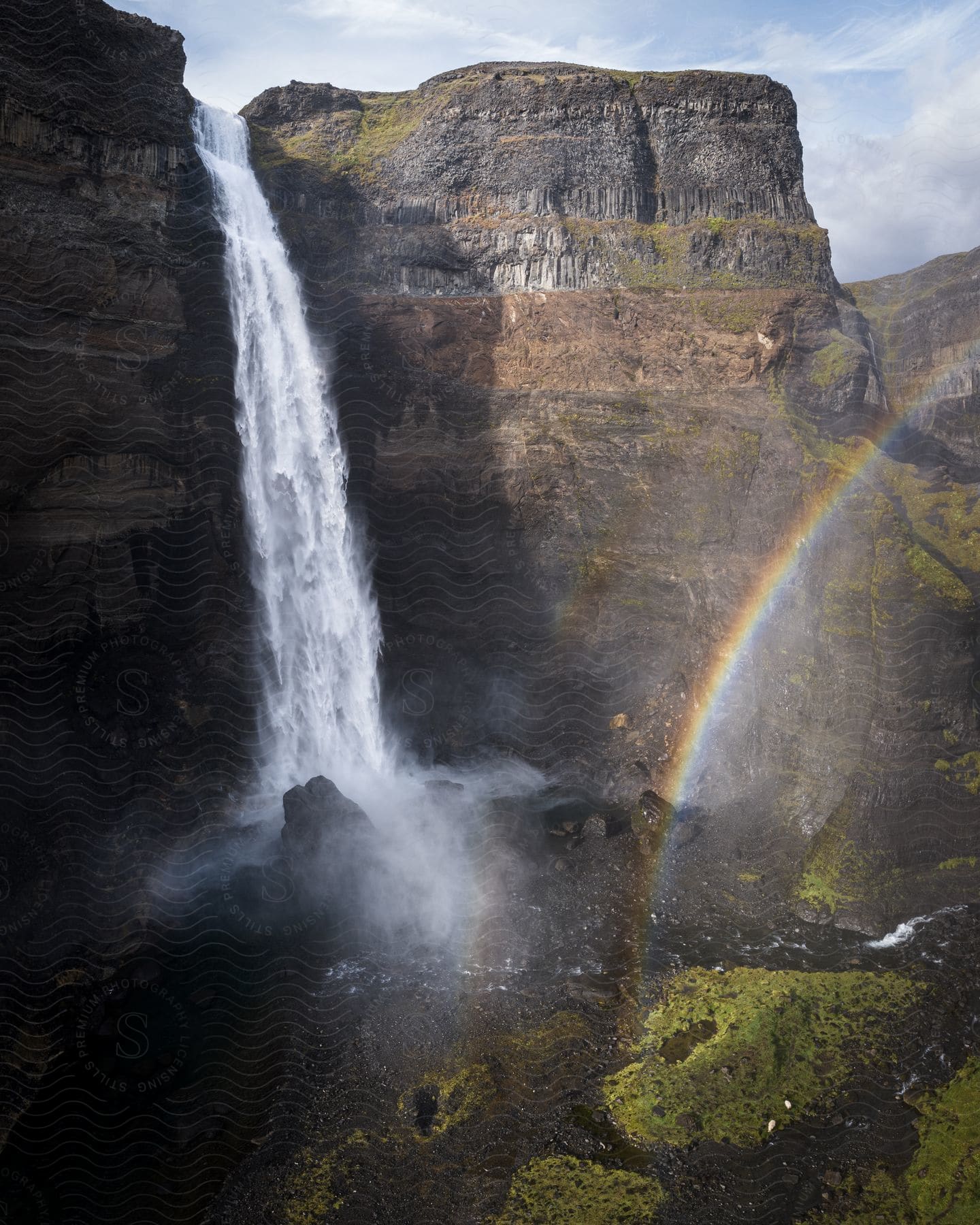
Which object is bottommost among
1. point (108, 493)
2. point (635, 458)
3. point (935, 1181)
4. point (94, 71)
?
point (935, 1181)

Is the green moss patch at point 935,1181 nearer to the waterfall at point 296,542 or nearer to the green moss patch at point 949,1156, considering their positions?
the green moss patch at point 949,1156

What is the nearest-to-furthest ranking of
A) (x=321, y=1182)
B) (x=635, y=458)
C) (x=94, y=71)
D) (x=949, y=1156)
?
(x=321, y=1182)
(x=949, y=1156)
(x=94, y=71)
(x=635, y=458)

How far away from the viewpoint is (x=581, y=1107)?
15.9 metres

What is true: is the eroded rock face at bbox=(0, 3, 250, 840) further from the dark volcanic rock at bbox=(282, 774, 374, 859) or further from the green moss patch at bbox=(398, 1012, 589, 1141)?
the green moss patch at bbox=(398, 1012, 589, 1141)

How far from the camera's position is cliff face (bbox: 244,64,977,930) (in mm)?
24938

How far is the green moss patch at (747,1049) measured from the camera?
15.7m

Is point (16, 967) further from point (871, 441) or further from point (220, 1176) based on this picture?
point (871, 441)

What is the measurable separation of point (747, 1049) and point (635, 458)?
18728 mm

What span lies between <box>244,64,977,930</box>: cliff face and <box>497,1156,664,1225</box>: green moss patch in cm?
913

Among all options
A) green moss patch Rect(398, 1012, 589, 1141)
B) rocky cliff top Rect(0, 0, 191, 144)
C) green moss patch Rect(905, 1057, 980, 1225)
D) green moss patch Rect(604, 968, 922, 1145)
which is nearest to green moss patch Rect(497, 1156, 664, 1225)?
green moss patch Rect(604, 968, 922, 1145)

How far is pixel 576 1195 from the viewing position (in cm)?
1402

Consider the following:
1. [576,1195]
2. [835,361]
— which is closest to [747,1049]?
[576,1195]

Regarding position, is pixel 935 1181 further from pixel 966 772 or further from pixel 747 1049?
pixel 966 772

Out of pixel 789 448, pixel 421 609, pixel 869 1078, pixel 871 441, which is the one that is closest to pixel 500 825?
pixel 421 609
